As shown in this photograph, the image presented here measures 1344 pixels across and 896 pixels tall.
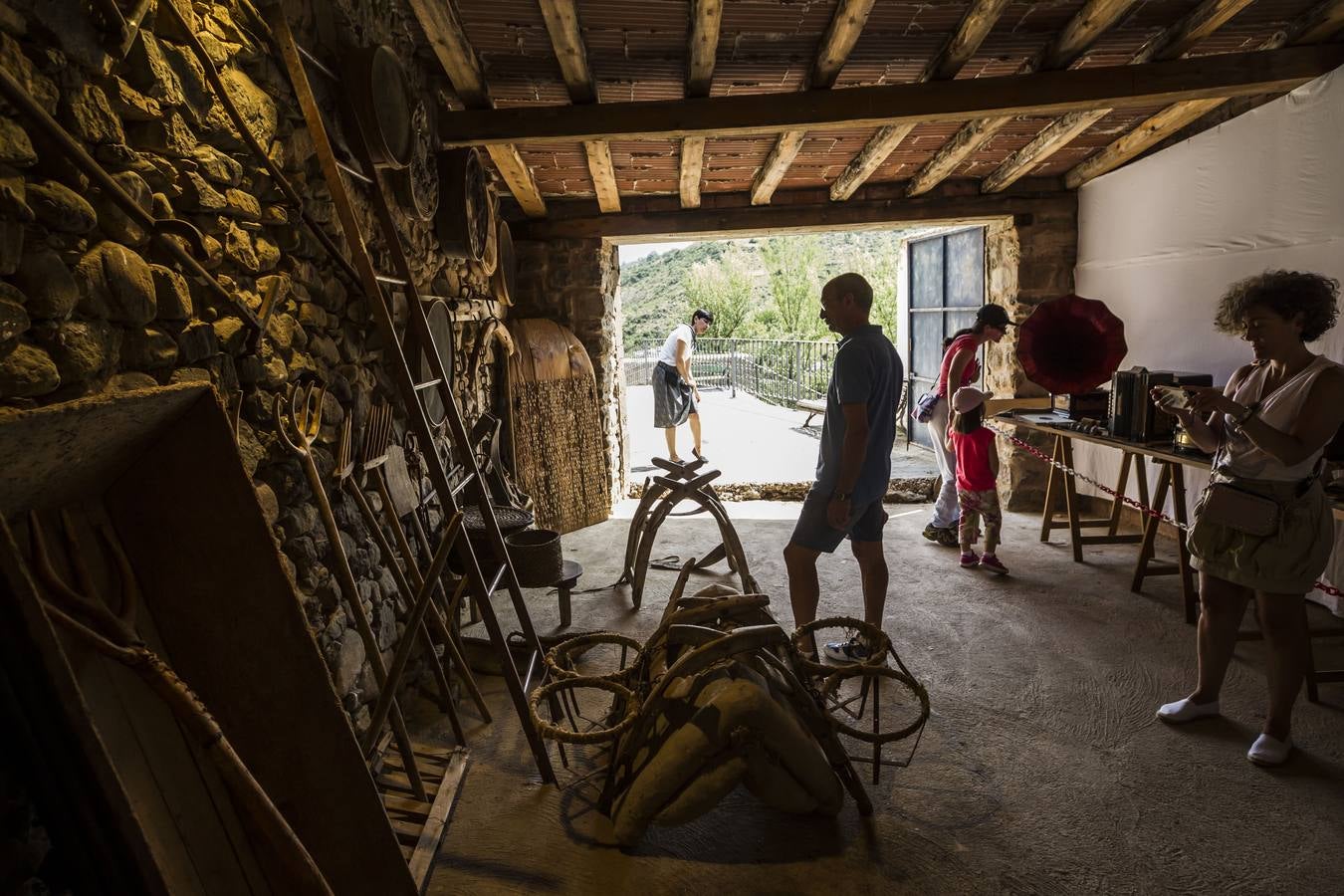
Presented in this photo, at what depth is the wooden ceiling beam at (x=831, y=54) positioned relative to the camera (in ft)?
10.4

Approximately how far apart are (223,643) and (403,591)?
1.11 metres

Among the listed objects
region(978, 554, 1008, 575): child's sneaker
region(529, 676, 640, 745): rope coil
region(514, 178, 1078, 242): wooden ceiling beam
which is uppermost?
region(514, 178, 1078, 242): wooden ceiling beam

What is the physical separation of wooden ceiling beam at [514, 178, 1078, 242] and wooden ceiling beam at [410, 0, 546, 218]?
1.03 m

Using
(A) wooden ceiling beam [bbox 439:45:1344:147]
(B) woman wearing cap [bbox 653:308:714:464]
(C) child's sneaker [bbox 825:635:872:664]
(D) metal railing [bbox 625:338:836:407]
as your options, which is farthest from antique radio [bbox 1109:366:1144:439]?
(D) metal railing [bbox 625:338:836:407]

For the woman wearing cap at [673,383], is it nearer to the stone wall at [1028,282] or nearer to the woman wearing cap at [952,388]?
the woman wearing cap at [952,388]

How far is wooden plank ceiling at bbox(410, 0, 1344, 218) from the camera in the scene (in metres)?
3.25

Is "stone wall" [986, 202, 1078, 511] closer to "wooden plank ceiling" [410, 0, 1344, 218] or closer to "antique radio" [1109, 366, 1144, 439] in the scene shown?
"wooden plank ceiling" [410, 0, 1344, 218]

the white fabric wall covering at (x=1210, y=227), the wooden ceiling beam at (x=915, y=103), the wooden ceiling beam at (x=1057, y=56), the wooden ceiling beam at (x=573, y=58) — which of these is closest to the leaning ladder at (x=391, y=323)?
the wooden ceiling beam at (x=573, y=58)

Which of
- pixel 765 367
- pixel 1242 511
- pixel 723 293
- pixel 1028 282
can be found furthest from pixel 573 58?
pixel 723 293

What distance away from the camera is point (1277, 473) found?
8.04ft

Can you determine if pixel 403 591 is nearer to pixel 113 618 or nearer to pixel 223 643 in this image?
pixel 223 643

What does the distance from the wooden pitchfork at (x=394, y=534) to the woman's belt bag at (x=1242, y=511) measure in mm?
2665

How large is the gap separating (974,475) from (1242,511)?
194cm

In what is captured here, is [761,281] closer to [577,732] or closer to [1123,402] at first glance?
[1123,402]
